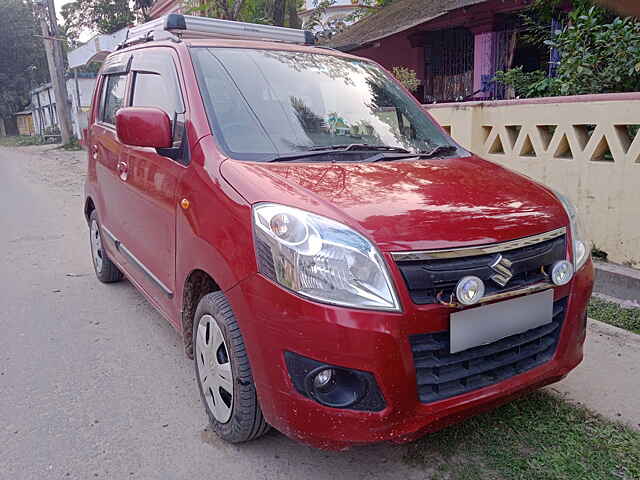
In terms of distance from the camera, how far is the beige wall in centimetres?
418

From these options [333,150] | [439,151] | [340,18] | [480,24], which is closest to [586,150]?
[439,151]

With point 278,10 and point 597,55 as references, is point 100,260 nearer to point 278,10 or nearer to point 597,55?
point 597,55

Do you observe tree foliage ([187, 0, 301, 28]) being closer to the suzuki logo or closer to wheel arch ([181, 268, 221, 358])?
wheel arch ([181, 268, 221, 358])

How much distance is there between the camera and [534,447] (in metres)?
2.46

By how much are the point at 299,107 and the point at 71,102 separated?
1320 inches

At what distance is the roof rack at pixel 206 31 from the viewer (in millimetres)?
3510

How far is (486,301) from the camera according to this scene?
2031 mm

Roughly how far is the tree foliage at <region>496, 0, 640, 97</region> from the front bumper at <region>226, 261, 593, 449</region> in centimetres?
393

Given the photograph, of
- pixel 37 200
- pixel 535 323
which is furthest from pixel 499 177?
pixel 37 200

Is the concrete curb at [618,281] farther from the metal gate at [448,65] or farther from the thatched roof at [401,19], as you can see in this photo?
the metal gate at [448,65]

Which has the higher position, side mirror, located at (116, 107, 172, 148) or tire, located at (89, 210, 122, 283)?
side mirror, located at (116, 107, 172, 148)

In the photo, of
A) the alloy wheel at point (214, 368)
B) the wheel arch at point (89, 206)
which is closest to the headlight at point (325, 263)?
the alloy wheel at point (214, 368)

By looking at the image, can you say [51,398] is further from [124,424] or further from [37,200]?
[37,200]

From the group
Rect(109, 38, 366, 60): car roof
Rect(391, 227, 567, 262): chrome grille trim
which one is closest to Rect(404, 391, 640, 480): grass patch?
Rect(391, 227, 567, 262): chrome grille trim
